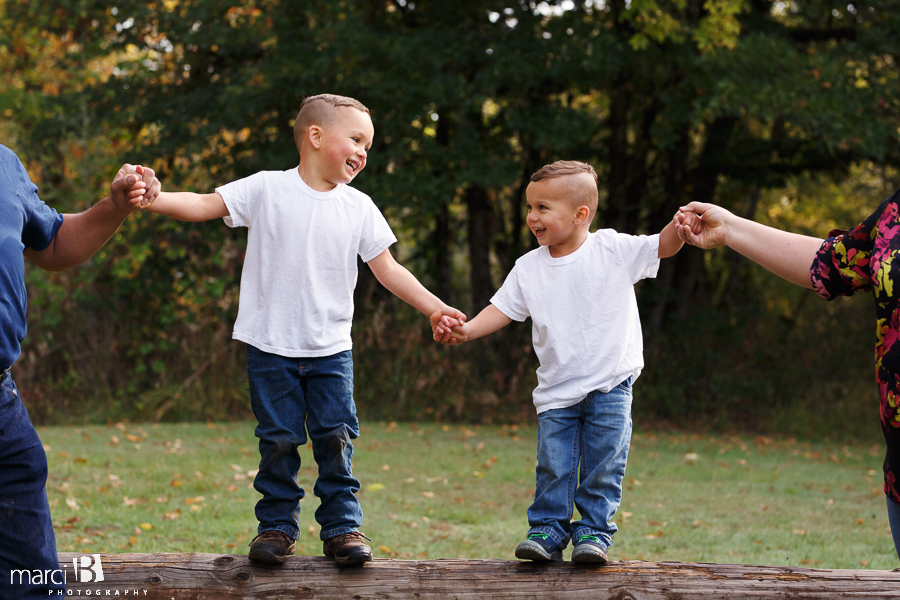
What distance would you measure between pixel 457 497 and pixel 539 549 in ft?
13.4

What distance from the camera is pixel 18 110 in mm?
12281

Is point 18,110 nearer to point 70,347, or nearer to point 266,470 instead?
point 70,347

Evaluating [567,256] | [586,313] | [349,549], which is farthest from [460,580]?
[567,256]

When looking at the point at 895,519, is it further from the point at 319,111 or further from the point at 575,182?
the point at 319,111

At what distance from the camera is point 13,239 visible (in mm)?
2654

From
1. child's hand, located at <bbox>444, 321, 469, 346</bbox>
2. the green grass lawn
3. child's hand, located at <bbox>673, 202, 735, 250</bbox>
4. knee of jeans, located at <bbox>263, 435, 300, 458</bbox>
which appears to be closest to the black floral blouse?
child's hand, located at <bbox>673, 202, 735, 250</bbox>

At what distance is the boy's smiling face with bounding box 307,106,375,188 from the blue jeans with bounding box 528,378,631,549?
4.38 feet

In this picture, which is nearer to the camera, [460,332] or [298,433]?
[298,433]

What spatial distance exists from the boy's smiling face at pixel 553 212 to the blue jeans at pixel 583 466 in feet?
2.26

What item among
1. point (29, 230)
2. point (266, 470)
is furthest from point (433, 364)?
point (29, 230)

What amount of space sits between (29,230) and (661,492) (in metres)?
6.18

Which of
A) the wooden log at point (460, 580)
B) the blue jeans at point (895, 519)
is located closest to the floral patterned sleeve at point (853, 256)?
the blue jeans at point (895, 519)

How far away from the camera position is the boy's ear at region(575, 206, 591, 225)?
3.47 m

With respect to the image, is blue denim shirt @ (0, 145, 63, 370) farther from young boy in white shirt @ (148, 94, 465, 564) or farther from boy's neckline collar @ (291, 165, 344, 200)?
boy's neckline collar @ (291, 165, 344, 200)
